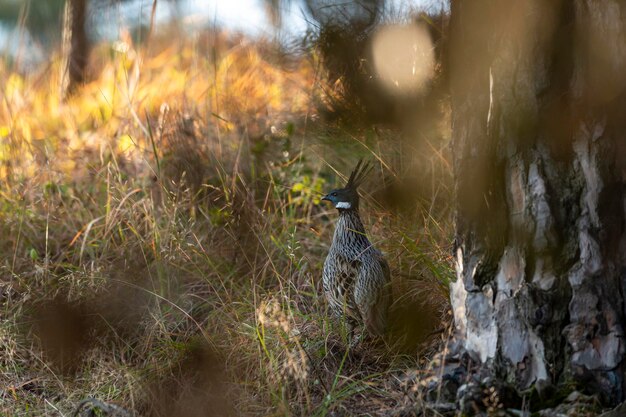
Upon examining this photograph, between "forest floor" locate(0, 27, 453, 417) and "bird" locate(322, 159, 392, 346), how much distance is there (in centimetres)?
8

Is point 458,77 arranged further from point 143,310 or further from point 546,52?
point 143,310

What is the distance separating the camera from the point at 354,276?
11.4ft

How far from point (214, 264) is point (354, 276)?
2.57 feet

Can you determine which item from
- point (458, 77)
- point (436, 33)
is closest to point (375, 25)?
point (436, 33)

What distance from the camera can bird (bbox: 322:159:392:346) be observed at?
11.3 ft

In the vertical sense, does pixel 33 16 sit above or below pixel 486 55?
below

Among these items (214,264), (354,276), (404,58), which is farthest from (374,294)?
(404,58)

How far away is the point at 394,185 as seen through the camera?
384 cm

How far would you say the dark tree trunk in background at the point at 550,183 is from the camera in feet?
7.83

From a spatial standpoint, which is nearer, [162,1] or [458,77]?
[458,77]

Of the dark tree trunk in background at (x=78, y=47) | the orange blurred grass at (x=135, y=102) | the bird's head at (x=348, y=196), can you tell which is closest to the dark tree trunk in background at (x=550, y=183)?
the bird's head at (x=348, y=196)

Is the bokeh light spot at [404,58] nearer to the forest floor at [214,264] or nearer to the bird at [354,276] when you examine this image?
the forest floor at [214,264]

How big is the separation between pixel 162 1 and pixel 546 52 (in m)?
3.54

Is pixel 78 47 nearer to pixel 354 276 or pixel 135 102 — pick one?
pixel 135 102
